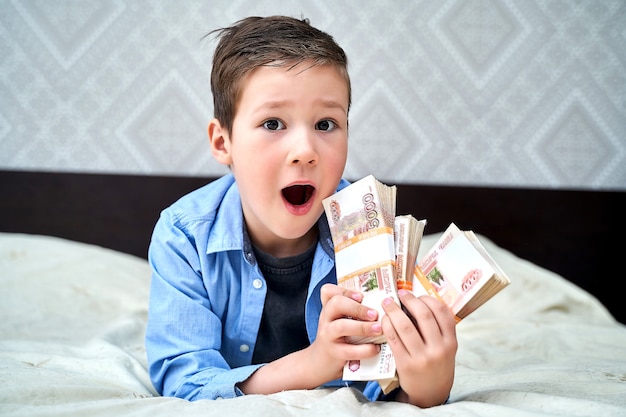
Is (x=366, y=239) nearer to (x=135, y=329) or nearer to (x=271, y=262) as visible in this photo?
(x=271, y=262)

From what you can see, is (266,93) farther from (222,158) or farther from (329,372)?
(329,372)

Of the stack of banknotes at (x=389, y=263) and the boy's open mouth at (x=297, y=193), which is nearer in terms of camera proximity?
the stack of banknotes at (x=389, y=263)

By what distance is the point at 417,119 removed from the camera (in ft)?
7.34

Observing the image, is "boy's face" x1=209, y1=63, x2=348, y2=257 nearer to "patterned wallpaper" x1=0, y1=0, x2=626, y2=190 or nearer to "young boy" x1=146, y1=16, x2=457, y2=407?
"young boy" x1=146, y1=16, x2=457, y2=407

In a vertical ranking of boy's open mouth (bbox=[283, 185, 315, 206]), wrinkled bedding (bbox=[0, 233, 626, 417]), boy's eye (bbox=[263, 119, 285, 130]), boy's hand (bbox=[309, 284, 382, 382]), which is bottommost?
wrinkled bedding (bbox=[0, 233, 626, 417])

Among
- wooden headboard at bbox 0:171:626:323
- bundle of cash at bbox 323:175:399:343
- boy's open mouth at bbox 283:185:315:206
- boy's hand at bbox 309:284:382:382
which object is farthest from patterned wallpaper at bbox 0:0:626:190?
boy's hand at bbox 309:284:382:382

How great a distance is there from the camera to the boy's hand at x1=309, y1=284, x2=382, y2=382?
0.80m

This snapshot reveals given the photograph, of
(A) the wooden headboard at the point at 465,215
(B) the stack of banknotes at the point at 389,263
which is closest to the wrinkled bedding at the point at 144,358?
(B) the stack of banknotes at the point at 389,263

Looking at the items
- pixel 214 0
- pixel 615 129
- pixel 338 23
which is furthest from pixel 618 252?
pixel 214 0

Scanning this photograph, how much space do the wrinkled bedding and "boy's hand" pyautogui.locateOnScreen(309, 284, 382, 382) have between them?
0.20ft

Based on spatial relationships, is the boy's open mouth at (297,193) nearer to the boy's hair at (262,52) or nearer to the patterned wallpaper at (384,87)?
the boy's hair at (262,52)

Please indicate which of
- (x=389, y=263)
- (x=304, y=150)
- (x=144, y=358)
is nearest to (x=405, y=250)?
(x=389, y=263)

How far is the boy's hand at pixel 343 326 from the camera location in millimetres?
796

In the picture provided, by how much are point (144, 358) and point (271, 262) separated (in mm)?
404
